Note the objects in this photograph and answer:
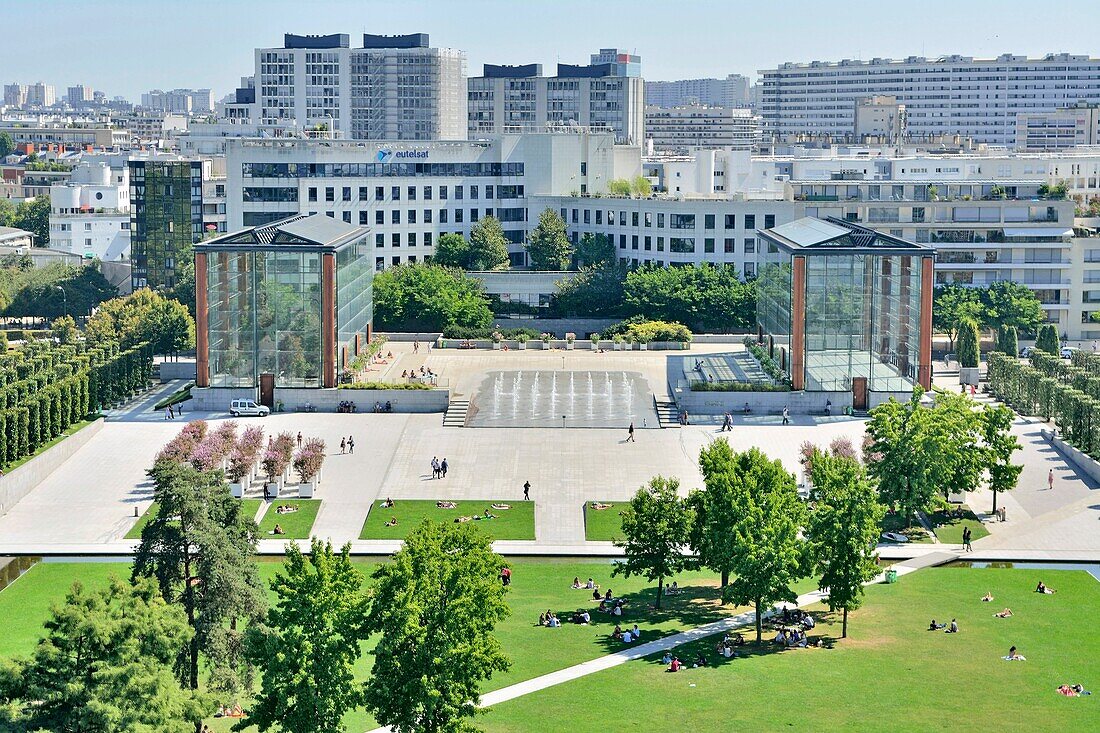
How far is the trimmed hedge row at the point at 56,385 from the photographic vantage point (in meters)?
79.2

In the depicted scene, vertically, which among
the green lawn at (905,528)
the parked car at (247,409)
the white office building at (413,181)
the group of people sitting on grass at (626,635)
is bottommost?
the group of people sitting on grass at (626,635)

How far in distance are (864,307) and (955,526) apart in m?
23.4

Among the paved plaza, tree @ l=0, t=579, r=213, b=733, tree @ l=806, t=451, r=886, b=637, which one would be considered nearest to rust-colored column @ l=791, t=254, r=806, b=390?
the paved plaza

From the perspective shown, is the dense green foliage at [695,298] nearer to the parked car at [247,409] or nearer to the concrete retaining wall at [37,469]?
the parked car at [247,409]

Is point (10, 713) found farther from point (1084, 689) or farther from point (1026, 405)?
point (1026, 405)

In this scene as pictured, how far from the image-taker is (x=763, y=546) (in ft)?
188

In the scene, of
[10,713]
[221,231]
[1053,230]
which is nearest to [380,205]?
[221,231]

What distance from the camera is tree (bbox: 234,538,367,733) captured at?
44.6 meters

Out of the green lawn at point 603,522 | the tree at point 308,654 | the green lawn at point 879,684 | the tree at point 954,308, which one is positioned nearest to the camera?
the tree at point 308,654

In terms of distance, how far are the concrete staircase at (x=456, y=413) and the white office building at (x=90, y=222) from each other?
248 ft

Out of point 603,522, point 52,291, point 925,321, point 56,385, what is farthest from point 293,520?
point 52,291

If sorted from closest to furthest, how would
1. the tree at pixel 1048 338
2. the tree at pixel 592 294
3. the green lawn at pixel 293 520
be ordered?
the green lawn at pixel 293 520 < the tree at pixel 1048 338 < the tree at pixel 592 294

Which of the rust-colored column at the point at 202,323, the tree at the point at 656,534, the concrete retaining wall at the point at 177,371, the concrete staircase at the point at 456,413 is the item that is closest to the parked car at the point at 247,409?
the rust-colored column at the point at 202,323

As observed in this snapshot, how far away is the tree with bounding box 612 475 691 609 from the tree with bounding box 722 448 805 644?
2519mm
